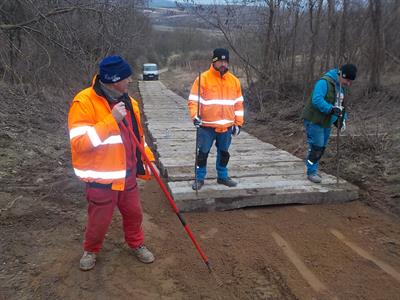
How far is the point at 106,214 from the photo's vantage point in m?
3.90

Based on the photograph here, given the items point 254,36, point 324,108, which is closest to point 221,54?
point 324,108

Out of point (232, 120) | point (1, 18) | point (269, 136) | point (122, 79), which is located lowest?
point (269, 136)

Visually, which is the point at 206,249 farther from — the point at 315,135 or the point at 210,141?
the point at 315,135

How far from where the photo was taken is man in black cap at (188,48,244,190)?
18.8 ft

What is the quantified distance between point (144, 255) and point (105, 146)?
1.26 meters

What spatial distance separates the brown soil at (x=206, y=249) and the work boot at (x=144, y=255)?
0.08m

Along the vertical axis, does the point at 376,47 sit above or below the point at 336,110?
above

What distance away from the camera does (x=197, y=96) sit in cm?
575

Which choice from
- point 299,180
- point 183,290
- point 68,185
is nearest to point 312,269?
point 183,290

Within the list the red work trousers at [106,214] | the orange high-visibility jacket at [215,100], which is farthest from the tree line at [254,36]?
the red work trousers at [106,214]

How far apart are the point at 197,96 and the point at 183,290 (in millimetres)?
2760

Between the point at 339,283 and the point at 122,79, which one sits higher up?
the point at 122,79

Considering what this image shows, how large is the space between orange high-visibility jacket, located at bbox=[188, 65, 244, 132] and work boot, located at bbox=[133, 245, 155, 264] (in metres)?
2.10

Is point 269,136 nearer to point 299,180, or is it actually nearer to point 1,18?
point 299,180
